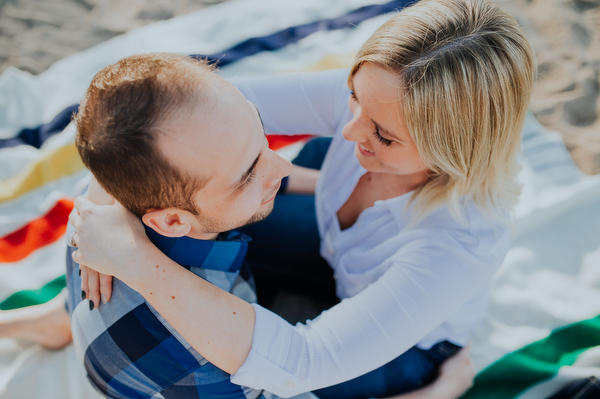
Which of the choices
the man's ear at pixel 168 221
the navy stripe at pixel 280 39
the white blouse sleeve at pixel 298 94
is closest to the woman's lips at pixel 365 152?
the white blouse sleeve at pixel 298 94

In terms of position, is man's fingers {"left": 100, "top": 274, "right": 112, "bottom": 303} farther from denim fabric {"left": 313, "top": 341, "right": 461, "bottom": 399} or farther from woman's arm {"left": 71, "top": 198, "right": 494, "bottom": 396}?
denim fabric {"left": 313, "top": 341, "right": 461, "bottom": 399}

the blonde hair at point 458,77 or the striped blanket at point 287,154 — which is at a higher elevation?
the blonde hair at point 458,77

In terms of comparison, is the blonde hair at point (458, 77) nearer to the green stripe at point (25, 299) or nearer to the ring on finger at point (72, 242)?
the ring on finger at point (72, 242)

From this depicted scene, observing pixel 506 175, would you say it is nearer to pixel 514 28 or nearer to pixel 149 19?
pixel 514 28

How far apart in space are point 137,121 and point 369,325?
0.80 metres

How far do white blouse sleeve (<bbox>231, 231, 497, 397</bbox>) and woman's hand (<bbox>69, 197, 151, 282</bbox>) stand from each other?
0.37 metres

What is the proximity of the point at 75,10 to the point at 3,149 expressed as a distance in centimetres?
140

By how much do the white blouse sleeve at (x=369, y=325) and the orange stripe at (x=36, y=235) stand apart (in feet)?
4.35

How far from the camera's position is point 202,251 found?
1.30 metres

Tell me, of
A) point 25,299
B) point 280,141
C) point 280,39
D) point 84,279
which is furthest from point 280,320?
point 280,39

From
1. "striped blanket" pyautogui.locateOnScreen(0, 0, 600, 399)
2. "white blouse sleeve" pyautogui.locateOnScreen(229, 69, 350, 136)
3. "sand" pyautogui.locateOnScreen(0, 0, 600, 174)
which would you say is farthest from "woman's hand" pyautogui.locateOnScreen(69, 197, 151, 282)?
"sand" pyautogui.locateOnScreen(0, 0, 600, 174)

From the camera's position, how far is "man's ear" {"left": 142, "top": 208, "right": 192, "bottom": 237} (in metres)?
1.13

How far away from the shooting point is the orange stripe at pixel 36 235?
1993 mm

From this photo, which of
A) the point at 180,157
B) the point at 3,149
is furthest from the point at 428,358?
the point at 3,149
